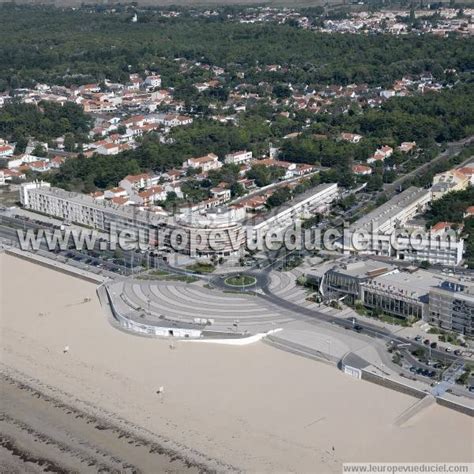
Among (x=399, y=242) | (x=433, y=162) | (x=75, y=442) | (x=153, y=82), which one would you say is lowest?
(x=75, y=442)

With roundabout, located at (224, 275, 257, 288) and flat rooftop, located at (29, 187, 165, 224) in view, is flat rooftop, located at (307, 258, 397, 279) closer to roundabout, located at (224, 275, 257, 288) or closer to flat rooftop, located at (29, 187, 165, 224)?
roundabout, located at (224, 275, 257, 288)

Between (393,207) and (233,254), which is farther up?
(393,207)

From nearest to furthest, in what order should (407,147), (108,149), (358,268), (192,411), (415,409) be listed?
(415,409) < (192,411) < (358,268) < (407,147) < (108,149)

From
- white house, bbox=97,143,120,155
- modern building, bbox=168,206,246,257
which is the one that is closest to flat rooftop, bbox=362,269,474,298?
modern building, bbox=168,206,246,257

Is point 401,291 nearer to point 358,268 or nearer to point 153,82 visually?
point 358,268

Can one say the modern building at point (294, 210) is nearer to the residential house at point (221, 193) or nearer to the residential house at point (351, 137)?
the residential house at point (221, 193)

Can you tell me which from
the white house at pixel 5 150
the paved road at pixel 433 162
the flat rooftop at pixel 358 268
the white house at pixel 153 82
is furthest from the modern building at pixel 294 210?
the white house at pixel 153 82

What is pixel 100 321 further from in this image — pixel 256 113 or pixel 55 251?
pixel 256 113

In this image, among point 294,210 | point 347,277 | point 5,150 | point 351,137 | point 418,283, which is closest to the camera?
point 418,283

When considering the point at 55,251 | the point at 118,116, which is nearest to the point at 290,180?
the point at 55,251

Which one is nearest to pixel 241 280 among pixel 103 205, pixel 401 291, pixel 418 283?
pixel 401 291
